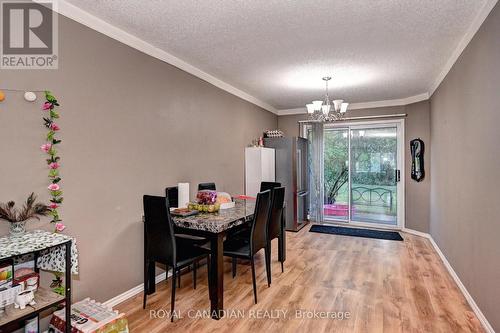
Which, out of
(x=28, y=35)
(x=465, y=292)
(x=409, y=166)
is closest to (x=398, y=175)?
(x=409, y=166)

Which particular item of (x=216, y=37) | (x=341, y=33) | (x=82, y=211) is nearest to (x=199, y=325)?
(x=82, y=211)

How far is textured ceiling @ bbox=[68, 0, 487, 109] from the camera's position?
229cm

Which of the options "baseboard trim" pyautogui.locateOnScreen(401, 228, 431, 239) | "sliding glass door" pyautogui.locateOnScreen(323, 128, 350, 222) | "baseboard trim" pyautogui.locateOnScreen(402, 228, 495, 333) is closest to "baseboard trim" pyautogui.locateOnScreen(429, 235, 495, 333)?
"baseboard trim" pyautogui.locateOnScreen(402, 228, 495, 333)

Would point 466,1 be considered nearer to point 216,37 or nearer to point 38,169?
point 216,37

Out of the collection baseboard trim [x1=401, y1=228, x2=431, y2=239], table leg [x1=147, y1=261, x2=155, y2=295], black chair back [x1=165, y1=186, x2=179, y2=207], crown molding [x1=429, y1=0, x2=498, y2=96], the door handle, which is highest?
crown molding [x1=429, y1=0, x2=498, y2=96]

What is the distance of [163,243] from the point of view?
8.13ft

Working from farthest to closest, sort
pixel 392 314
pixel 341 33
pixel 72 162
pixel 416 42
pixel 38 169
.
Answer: pixel 416 42 → pixel 341 33 → pixel 392 314 → pixel 72 162 → pixel 38 169

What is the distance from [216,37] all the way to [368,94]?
341 cm

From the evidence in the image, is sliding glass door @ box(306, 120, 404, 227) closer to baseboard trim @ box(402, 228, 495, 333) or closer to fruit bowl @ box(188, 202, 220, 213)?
baseboard trim @ box(402, 228, 495, 333)

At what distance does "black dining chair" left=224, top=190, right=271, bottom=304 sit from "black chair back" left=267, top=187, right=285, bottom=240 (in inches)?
5.3

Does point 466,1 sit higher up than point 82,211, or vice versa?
point 466,1

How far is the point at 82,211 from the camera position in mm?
2348

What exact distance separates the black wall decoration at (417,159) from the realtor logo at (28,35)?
5.45 metres

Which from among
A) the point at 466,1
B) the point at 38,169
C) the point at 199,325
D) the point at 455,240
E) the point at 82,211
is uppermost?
the point at 466,1
